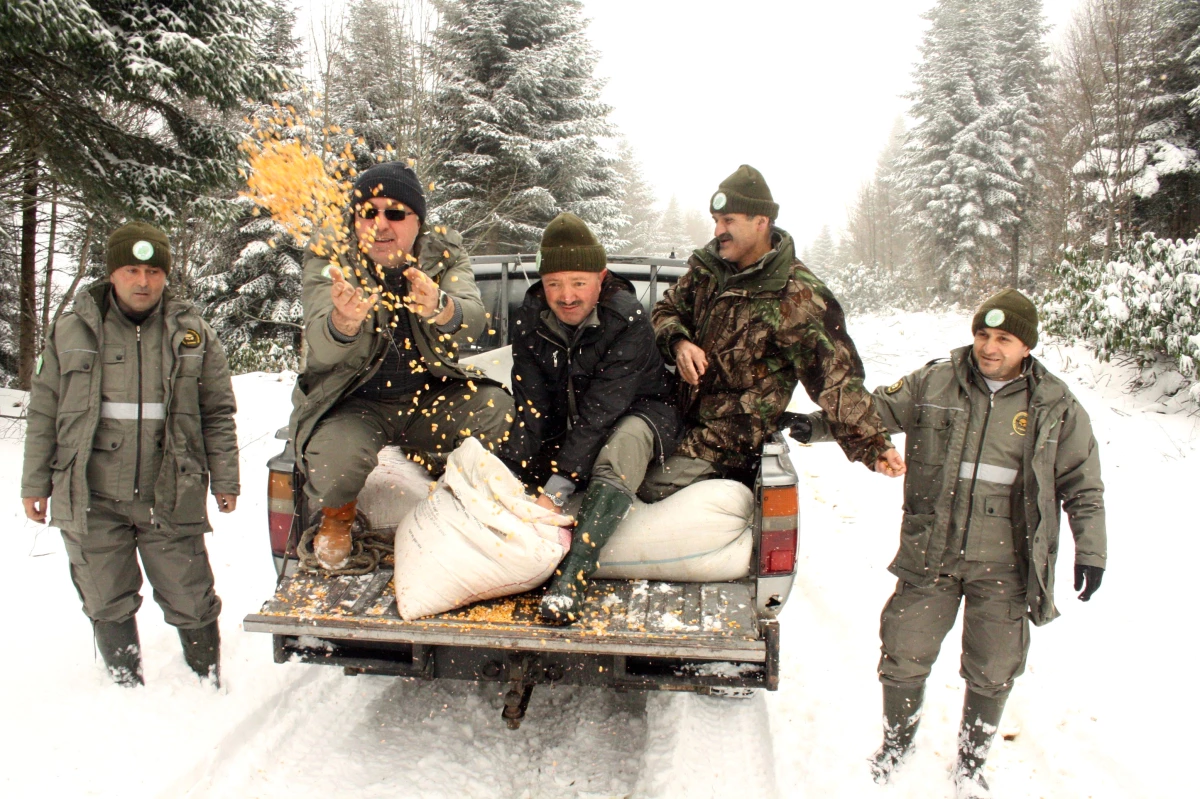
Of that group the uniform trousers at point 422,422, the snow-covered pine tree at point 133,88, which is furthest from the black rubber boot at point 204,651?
the snow-covered pine tree at point 133,88

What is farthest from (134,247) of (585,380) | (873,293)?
(873,293)

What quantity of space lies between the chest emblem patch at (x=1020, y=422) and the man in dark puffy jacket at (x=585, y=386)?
146 centimetres

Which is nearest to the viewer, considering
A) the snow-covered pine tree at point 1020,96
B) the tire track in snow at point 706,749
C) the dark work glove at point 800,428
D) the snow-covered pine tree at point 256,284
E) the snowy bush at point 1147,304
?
the tire track in snow at point 706,749

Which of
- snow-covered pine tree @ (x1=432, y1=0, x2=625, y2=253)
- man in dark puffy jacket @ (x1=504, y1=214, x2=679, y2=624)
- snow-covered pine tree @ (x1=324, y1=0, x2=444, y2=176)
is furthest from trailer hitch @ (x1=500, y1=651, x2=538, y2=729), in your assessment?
snow-covered pine tree @ (x1=432, y1=0, x2=625, y2=253)

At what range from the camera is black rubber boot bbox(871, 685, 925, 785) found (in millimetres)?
3086

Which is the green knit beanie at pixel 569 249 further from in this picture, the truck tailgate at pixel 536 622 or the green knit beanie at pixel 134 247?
the green knit beanie at pixel 134 247

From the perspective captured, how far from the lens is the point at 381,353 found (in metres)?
3.33

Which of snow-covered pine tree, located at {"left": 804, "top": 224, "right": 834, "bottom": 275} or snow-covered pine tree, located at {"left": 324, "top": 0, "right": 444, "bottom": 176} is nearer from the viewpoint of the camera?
snow-covered pine tree, located at {"left": 324, "top": 0, "right": 444, "bottom": 176}

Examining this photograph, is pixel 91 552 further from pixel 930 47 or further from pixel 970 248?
pixel 930 47

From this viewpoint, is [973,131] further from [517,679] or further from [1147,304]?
[517,679]

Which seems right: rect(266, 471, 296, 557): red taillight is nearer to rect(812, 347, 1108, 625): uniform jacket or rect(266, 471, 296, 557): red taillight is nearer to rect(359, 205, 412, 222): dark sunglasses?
rect(359, 205, 412, 222): dark sunglasses

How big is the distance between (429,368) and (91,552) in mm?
1725

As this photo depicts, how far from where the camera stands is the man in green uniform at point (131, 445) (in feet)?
10.3

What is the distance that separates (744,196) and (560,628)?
2.24 meters
